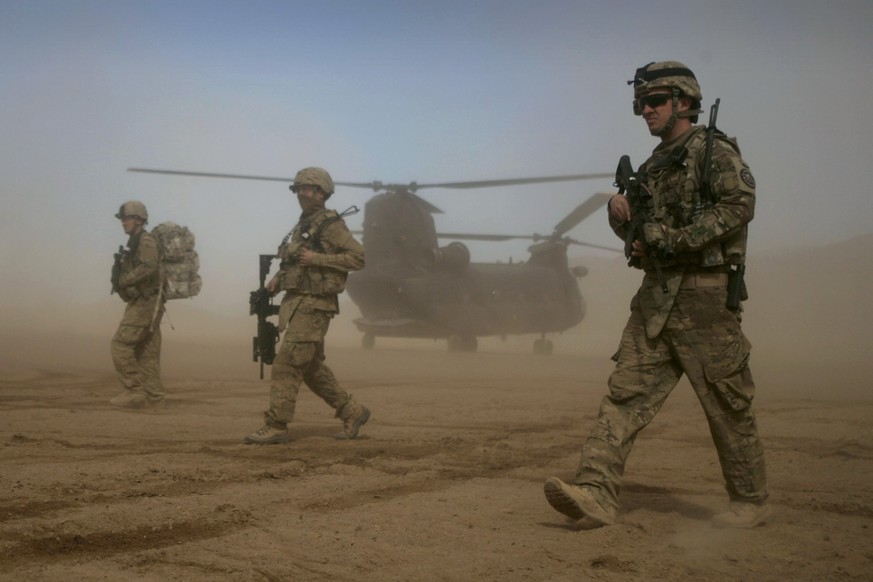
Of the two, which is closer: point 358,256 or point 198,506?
point 198,506

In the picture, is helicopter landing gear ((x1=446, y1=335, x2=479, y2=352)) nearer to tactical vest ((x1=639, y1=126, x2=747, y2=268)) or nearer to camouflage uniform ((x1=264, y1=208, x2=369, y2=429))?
camouflage uniform ((x1=264, y1=208, x2=369, y2=429))

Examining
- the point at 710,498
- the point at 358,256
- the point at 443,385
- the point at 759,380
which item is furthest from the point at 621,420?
the point at 759,380

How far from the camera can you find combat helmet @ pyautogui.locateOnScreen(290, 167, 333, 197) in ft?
26.9

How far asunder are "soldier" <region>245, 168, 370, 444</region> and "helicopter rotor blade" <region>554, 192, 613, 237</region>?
1939 centimetres

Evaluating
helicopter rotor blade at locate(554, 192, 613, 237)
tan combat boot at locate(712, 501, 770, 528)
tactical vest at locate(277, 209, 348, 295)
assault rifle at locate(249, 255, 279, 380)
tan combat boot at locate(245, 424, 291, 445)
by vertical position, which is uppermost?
helicopter rotor blade at locate(554, 192, 613, 237)

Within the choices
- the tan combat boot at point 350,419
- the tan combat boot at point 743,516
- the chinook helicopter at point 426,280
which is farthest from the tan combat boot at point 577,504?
the chinook helicopter at point 426,280

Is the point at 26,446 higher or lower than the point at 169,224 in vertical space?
lower

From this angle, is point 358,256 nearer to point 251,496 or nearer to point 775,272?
point 251,496

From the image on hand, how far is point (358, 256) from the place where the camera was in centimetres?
811

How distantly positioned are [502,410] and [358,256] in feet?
11.9

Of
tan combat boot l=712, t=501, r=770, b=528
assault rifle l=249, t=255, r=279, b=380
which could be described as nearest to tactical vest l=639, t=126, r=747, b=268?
tan combat boot l=712, t=501, r=770, b=528

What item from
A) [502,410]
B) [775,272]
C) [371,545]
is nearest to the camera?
[371,545]

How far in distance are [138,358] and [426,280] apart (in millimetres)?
12996

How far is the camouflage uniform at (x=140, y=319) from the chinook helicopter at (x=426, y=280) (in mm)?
11257
